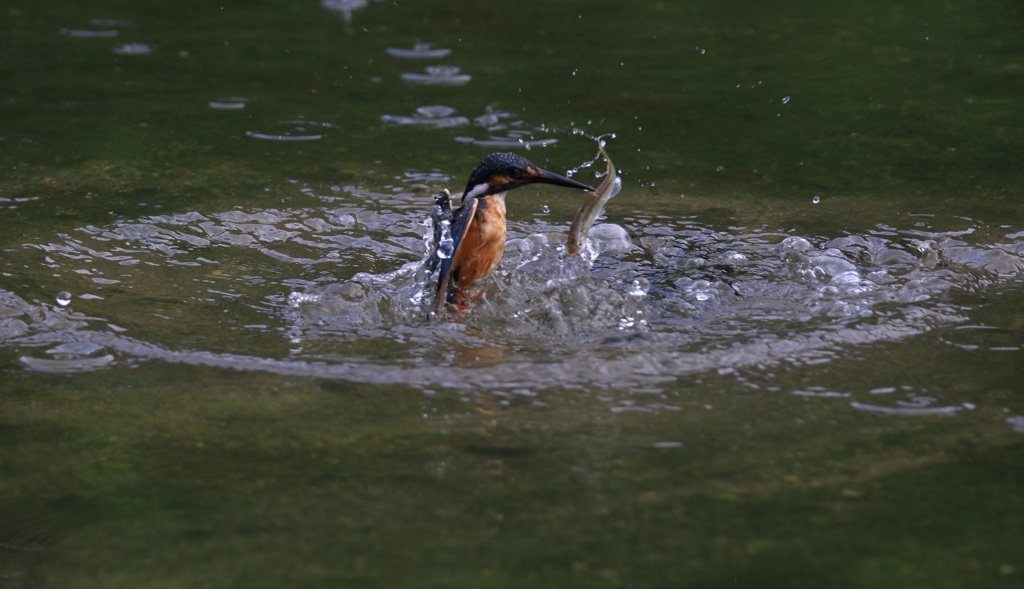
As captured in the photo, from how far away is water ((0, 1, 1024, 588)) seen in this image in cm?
306

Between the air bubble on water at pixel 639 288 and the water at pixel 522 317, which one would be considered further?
the air bubble on water at pixel 639 288

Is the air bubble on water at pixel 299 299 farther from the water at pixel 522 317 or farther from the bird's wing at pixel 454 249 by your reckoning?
the bird's wing at pixel 454 249

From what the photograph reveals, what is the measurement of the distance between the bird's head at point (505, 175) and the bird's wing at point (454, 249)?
4.8 inches

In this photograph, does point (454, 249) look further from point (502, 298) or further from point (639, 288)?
point (639, 288)

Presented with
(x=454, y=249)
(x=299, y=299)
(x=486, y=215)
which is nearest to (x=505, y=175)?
(x=486, y=215)

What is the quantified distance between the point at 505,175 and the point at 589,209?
454 millimetres

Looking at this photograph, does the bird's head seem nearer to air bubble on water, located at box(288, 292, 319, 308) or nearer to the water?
the water

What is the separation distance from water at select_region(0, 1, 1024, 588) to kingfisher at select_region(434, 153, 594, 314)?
0.47 feet

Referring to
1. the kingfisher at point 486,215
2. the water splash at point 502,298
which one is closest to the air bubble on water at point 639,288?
the water splash at point 502,298

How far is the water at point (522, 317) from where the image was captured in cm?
306

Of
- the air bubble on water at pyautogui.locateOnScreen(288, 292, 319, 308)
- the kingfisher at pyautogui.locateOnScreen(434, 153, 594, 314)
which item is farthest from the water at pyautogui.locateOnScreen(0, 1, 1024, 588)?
the kingfisher at pyautogui.locateOnScreen(434, 153, 594, 314)

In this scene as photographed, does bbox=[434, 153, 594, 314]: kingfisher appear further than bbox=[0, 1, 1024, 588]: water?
Yes

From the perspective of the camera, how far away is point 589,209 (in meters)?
4.91

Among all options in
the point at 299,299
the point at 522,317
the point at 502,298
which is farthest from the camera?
the point at 502,298
